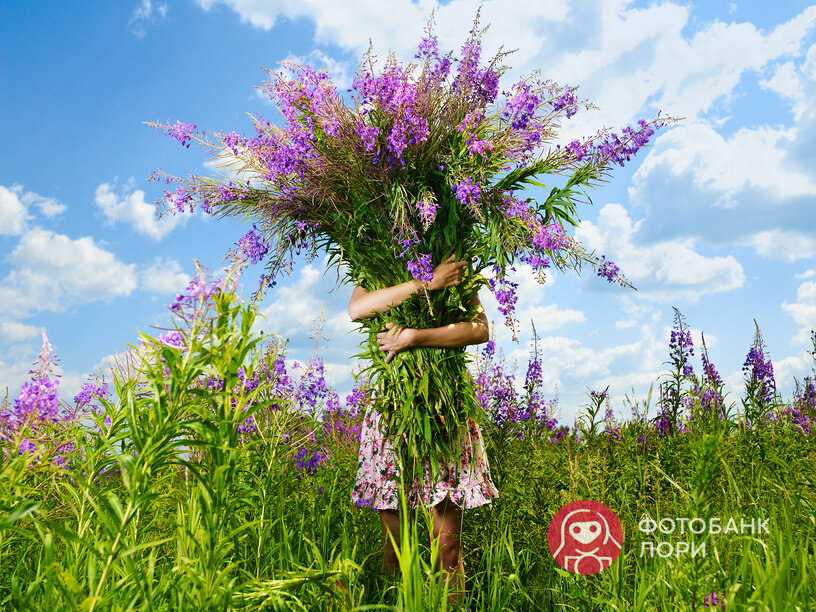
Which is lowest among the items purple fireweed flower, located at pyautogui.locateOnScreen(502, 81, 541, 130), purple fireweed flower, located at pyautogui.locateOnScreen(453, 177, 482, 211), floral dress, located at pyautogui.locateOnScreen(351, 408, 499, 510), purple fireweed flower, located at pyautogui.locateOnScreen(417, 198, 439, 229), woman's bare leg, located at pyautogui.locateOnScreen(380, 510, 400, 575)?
woman's bare leg, located at pyautogui.locateOnScreen(380, 510, 400, 575)

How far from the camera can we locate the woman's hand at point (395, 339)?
316 centimetres

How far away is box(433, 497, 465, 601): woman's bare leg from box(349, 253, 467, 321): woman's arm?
113 cm

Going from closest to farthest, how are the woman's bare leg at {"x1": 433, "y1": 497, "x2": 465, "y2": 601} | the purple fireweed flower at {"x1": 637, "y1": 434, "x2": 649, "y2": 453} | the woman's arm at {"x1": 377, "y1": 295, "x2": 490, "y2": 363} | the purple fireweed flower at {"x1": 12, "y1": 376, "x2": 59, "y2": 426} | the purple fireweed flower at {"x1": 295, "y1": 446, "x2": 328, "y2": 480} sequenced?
1. the purple fireweed flower at {"x1": 12, "y1": 376, "x2": 59, "y2": 426}
2. the woman's bare leg at {"x1": 433, "y1": 497, "x2": 465, "y2": 601}
3. the woman's arm at {"x1": 377, "y1": 295, "x2": 490, "y2": 363}
4. the purple fireweed flower at {"x1": 295, "y1": 446, "x2": 328, "y2": 480}
5. the purple fireweed flower at {"x1": 637, "y1": 434, "x2": 649, "y2": 453}

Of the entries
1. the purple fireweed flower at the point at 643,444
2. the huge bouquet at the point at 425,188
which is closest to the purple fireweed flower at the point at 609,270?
the huge bouquet at the point at 425,188

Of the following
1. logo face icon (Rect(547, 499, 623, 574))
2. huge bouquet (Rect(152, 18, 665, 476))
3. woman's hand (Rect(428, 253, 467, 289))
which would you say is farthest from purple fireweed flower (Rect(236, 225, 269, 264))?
logo face icon (Rect(547, 499, 623, 574))

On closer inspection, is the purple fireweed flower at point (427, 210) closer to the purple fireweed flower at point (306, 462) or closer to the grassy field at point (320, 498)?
the grassy field at point (320, 498)

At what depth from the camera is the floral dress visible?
3.11m

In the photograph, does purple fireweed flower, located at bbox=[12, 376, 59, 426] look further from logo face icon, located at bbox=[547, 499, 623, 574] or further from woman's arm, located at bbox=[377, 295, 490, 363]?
logo face icon, located at bbox=[547, 499, 623, 574]

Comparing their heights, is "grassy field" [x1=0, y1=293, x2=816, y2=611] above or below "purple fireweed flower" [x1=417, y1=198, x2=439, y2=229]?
below

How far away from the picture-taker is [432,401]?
318 centimetres

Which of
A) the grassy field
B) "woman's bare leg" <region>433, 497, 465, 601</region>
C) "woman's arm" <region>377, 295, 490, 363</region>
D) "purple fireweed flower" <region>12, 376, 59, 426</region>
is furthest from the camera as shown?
"woman's arm" <region>377, 295, 490, 363</region>

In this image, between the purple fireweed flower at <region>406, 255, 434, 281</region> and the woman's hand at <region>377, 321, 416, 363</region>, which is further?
the woman's hand at <region>377, 321, 416, 363</region>

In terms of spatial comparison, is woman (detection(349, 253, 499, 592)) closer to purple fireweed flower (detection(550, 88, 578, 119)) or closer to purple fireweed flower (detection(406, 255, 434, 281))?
purple fireweed flower (detection(406, 255, 434, 281))

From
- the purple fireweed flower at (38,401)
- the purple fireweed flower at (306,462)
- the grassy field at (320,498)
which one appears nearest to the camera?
the grassy field at (320,498)
